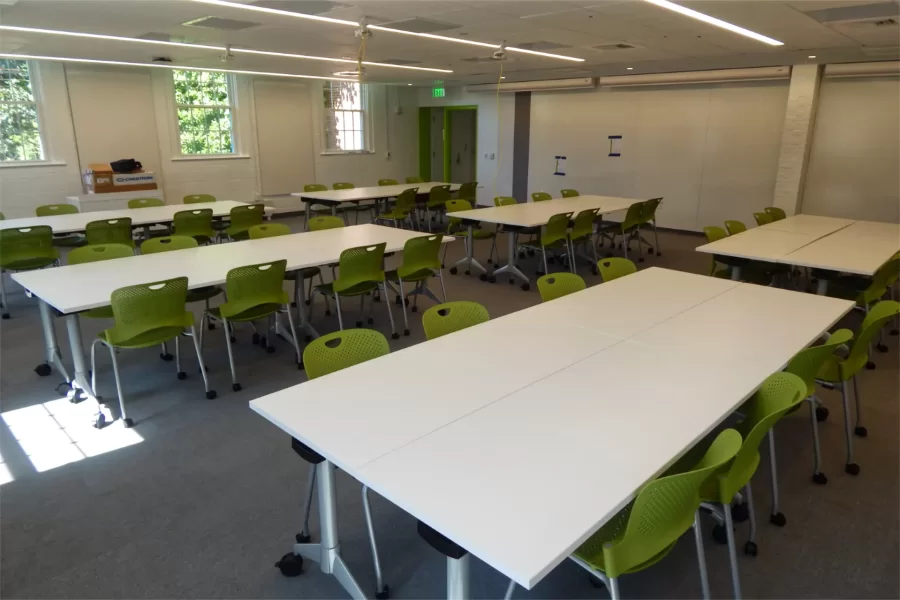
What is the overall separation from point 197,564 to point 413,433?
1.17m

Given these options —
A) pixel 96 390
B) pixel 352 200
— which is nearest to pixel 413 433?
pixel 96 390

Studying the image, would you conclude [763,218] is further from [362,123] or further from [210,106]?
[210,106]

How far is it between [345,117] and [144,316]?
379 inches

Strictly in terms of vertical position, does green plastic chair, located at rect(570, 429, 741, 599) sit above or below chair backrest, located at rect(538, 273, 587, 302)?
below

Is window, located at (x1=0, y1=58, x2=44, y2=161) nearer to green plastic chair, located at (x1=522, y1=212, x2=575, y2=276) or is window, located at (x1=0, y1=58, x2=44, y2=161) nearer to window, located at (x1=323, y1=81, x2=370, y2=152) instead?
window, located at (x1=323, y1=81, x2=370, y2=152)

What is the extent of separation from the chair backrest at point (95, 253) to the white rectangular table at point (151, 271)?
128 millimetres

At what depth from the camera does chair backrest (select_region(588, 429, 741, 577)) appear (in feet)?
4.93

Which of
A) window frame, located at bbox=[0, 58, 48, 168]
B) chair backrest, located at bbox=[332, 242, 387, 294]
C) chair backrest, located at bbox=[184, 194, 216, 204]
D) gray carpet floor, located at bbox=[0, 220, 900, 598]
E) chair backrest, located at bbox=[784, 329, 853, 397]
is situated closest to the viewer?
gray carpet floor, located at bbox=[0, 220, 900, 598]

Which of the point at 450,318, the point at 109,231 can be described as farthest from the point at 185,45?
the point at 450,318

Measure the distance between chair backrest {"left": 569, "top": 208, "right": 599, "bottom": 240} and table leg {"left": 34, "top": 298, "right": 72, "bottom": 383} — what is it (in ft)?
15.8

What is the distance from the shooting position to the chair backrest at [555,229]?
237 inches

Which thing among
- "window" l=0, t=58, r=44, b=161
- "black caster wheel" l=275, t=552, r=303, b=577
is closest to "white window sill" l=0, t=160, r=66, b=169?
"window" l=0, t=58, r=44, b=161

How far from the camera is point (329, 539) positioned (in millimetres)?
2086

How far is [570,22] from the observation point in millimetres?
5223
